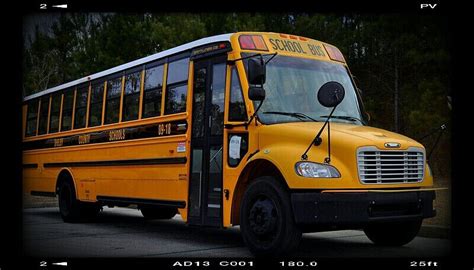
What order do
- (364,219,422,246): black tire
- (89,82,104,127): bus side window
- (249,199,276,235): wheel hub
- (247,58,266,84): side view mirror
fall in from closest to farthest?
1. (249,199,276,235): wheel hub
2. (247,58,266,84): side view mirror
3. (364,219,422,246): black tire
4. (89,82,104,127): bus side window

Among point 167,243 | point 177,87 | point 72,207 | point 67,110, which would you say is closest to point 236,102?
point 177,87

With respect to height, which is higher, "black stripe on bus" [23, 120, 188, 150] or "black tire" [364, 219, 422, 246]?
"black stripe on bus" [23, 120, 188, 150]

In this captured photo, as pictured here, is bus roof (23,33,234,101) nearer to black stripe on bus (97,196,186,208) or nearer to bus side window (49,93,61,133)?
bus side window (49,93,61,133)

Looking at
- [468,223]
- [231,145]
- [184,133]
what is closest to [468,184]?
[468,223]

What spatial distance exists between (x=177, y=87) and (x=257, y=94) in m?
1.98

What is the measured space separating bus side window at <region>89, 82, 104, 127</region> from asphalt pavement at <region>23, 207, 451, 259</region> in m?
1.94

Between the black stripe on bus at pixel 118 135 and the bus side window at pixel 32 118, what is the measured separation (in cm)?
25

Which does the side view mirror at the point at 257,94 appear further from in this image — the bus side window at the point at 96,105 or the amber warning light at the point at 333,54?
the bus side window at the point at 96,105

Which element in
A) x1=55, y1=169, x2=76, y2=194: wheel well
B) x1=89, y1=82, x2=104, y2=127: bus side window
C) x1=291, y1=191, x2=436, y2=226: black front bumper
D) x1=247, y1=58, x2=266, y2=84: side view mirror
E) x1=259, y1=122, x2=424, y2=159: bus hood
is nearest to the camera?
x1=291, y1=191, x2=436, y2=226: black front bumper

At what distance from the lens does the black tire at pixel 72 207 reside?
11.6 metres

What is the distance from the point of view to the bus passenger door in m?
7.78

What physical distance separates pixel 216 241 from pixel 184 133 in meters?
1.73

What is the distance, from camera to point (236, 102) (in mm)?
7617

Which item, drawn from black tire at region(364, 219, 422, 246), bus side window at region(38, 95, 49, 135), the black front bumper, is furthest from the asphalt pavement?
bus side window at region(38, 95, 49, 135)
